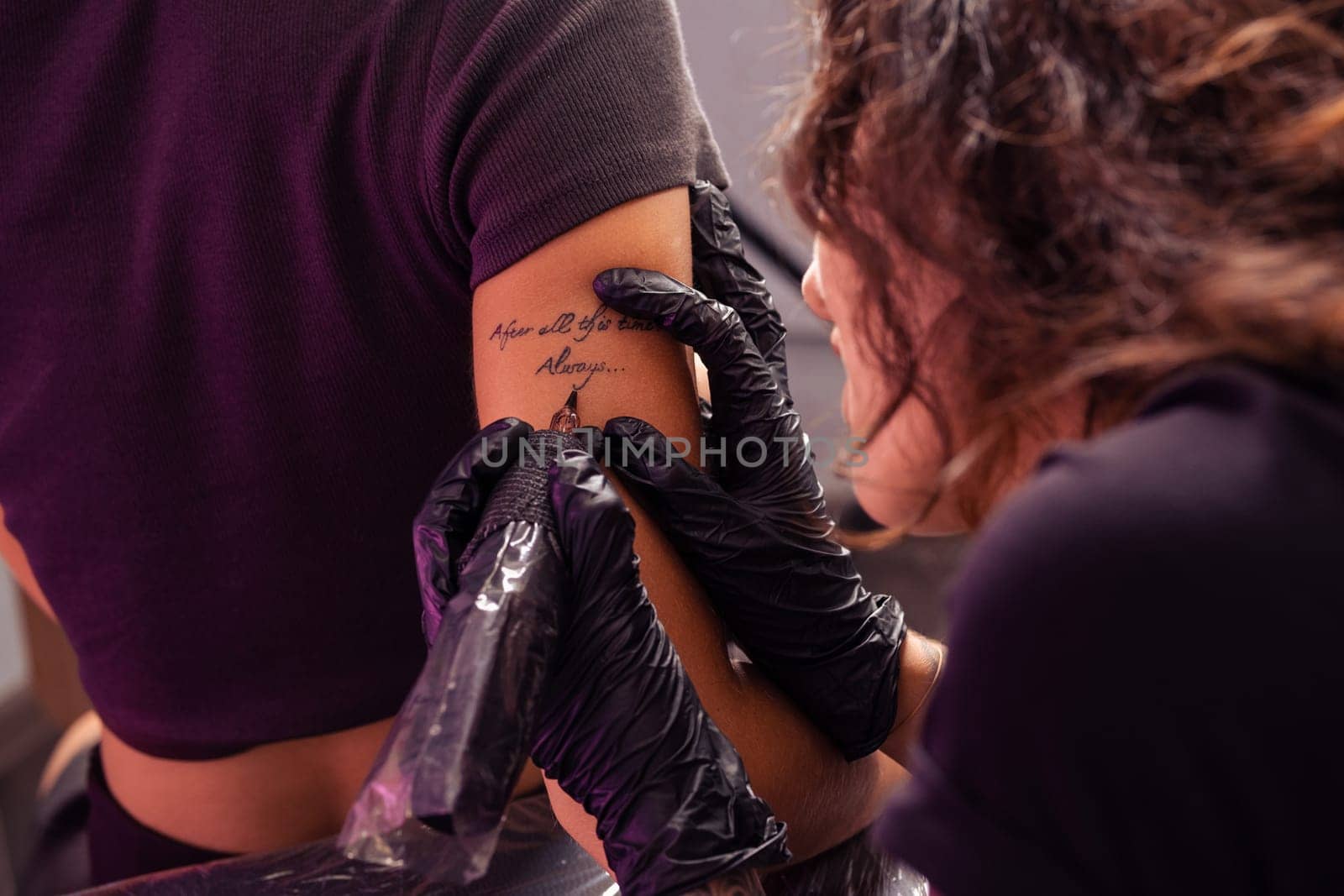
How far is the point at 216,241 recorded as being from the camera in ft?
2.87

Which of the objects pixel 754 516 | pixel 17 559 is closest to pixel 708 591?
pixel 754 516

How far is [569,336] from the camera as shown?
0.83 metres

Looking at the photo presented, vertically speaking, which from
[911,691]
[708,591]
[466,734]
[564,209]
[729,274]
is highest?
[564,209]

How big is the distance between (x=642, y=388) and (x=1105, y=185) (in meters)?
0.42

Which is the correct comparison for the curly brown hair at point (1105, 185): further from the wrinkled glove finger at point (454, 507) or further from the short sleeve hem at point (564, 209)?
the wrinkled glove finger at point (454, 507)

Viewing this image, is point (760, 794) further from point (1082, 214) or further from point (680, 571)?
point (1082, 214)

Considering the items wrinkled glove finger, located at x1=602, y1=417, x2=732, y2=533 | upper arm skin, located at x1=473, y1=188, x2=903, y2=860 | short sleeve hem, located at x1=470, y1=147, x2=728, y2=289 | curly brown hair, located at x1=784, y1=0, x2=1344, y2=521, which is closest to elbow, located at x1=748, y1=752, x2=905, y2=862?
upper arm skin, located at x1=473, y1=188, x2=903, y2=860

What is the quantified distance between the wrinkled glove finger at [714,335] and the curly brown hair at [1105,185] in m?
0.19

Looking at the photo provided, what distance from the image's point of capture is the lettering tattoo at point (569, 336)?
0.83 metres

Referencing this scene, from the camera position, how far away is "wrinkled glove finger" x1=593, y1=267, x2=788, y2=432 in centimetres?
82

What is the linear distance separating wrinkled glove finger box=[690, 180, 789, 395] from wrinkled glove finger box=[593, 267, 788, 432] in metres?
0.03

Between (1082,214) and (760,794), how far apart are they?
20.5 inches

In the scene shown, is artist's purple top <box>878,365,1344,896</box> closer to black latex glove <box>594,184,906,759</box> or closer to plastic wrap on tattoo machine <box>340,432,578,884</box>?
plastic wrap on tattoo machine <box>340,432,578,884</box>

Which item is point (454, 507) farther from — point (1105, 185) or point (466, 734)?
point (1105, 185)
